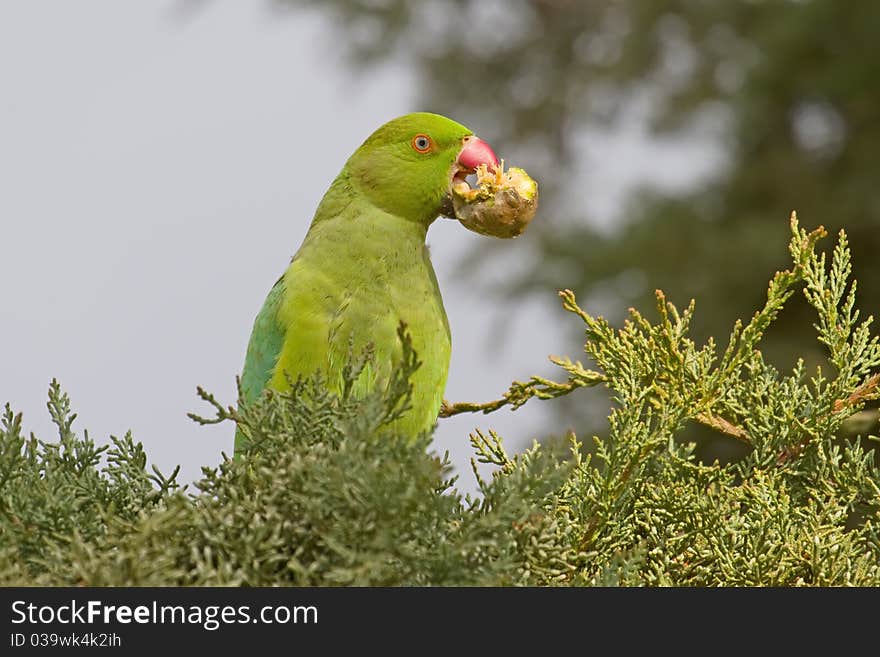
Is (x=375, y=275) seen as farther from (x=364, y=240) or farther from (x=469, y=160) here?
(x=469, y=160)

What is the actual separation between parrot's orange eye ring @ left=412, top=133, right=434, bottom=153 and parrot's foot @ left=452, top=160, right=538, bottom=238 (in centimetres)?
16

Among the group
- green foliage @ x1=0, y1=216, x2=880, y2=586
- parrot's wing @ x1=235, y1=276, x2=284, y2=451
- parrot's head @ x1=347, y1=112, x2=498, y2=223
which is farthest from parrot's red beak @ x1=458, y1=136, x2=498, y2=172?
green foliage @ x1=0, y1=216, x2=880, y2=586

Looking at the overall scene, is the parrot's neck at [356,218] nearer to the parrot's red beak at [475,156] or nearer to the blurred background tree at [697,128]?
the parrot's red beak at [475,156]

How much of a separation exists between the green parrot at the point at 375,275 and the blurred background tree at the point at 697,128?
3368mm

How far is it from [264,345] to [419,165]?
57 cm

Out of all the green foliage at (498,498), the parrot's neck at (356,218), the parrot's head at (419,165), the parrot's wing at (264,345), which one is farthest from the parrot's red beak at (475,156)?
the green foliage at (498,498)

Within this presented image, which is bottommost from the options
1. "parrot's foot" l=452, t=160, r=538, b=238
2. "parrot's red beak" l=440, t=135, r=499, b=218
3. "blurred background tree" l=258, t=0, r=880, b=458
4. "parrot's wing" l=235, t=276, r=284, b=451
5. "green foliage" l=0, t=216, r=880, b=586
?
"green foliage" l=0, t=216, r=880, b=586

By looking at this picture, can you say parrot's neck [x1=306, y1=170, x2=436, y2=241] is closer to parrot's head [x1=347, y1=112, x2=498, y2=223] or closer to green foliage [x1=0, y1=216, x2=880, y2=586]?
parrot's head [x1=347, y1=112, x2=498, y2=223]

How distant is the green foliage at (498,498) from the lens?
1.24m

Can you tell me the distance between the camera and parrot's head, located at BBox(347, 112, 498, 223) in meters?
2.49

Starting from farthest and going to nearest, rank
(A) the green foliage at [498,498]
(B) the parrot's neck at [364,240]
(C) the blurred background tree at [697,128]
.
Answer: (C) the blurred background tree at [697,128]
(B) the parrot's neck at [364,240]
(A) the green foliage at [498,498]
